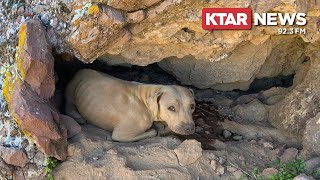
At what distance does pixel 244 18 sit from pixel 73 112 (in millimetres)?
2684

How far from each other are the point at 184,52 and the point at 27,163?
243cm

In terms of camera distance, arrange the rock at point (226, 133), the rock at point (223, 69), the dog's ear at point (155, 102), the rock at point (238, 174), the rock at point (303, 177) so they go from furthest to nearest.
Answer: the rock at point (223, 69), the rock at point (226, 133), the dog's ear at point (155, 102), the rock at point (238, 174), the rock at point (303, 177)

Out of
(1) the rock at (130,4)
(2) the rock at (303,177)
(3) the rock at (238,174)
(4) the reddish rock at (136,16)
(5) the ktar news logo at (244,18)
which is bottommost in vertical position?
(3) the rock at (238,174)

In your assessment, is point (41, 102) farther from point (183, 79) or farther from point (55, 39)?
point (183, 79)

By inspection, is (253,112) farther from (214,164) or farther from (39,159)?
(39,159)

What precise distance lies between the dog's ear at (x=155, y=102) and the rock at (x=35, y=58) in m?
1.53

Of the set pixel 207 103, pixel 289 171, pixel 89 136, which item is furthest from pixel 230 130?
pixel 89 136

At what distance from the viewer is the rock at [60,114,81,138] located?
561 centimetres

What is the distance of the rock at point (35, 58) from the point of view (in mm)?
Answer: 5016

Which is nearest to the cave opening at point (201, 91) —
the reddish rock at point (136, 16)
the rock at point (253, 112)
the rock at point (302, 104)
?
the rock at point (253, 112)

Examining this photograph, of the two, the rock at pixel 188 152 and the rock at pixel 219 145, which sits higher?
the rock at pixel 188 152

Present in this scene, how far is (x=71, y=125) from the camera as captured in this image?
5.66 meters

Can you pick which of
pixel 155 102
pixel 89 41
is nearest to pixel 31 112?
pixel 89 41

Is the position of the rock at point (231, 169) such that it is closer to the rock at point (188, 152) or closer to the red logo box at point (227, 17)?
the rock at point (188, 152)
